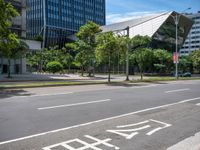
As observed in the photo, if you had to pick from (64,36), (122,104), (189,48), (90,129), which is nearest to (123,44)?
(122,104)

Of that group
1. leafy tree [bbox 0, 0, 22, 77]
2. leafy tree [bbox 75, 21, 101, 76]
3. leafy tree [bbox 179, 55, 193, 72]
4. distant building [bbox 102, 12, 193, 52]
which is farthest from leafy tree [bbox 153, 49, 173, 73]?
leafy tree [bbox 0, 0, 22, 77]

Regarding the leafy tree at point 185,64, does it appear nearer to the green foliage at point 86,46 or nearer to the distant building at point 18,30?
the green foliage at point 86,46

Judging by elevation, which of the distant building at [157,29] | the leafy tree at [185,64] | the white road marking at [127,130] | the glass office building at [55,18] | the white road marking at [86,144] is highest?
the glass office building at [55,18]

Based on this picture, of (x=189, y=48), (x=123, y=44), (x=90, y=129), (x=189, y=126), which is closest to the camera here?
(x=90, y=129)

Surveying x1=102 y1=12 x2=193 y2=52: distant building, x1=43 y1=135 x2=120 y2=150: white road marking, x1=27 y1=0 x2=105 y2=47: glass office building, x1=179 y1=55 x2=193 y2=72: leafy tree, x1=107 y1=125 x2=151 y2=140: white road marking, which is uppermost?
x1=27 y1=0 x2=105 y2=47: glass office building

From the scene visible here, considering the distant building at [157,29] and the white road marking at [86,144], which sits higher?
the distant building at [157,29]

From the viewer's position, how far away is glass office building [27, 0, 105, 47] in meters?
119

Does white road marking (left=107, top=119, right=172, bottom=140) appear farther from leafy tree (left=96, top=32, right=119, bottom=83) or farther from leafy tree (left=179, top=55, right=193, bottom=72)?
leafy tree (left=179, top=55, right=193, bottom=72)

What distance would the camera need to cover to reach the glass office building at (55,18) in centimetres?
11869

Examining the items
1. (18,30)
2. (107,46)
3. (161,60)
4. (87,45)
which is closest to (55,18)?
(18,30)

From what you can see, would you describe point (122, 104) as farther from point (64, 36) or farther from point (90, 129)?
point (64, 36)

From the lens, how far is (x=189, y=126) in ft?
28.6

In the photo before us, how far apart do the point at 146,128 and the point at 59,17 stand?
395ft

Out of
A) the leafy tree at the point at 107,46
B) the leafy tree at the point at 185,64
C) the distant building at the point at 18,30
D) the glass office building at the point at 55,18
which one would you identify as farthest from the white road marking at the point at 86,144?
the glass office building at the point at 55,18
